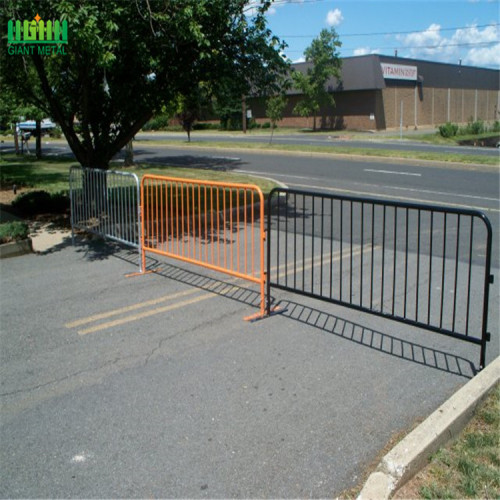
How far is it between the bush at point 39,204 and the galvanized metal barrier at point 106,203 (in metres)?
2.97

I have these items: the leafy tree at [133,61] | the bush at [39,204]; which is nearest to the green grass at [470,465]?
the leafy tree at [133,61]

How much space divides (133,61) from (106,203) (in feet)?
9.38

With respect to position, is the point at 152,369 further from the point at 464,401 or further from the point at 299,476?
the point at 464,401

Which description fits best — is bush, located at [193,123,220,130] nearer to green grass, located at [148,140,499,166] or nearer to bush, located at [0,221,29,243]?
green grass, located at [148,140,499,166]

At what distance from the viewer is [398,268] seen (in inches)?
332

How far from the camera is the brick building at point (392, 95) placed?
5516 centimetres

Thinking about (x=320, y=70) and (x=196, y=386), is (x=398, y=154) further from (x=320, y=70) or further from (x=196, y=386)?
(x=320, y=70)

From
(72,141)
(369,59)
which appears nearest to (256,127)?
(369,59)

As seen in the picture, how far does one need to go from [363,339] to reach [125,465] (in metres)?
2.85

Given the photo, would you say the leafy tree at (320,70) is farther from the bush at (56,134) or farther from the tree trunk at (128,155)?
the tree trunk at (128,155)

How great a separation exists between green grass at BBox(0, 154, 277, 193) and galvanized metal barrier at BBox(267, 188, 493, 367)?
563 centimetres

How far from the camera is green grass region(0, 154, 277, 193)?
17.5 m

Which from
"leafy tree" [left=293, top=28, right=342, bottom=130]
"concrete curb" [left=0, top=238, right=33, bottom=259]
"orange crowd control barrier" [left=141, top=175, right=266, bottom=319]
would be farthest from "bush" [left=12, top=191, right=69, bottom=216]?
"leafy tree" [left=293, top=28, right=342, bottom=130]

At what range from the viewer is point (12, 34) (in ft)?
30.0
